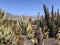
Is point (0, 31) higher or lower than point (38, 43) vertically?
higher

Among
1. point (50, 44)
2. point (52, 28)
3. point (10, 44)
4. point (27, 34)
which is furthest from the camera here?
point (52, 28)

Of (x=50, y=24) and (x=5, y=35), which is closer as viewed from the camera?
(x=5, y=35)

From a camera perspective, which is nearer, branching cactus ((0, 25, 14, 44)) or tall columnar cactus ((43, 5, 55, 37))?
branching cactus ((0, 25, 14, 44))

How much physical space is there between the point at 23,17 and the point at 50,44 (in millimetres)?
6921

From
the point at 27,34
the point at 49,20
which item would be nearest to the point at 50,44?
the point at 27,34

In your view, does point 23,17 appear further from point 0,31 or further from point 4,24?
point 0,31

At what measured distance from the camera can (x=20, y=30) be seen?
19.2 m

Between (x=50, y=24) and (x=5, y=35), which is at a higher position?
(x=50, y=24)

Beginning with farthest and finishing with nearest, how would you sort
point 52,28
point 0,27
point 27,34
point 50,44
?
point 52,28 → point 27,34 → point 50,44 → point 0,27

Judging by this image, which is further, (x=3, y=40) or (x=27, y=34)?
(x=27, y=34)

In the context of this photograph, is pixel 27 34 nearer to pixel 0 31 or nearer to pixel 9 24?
pixel 9 24

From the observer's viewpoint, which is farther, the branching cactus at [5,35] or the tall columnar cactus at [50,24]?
the tall columnar cactus at [50,24]

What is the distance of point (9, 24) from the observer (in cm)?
1633

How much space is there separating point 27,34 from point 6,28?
406cm
